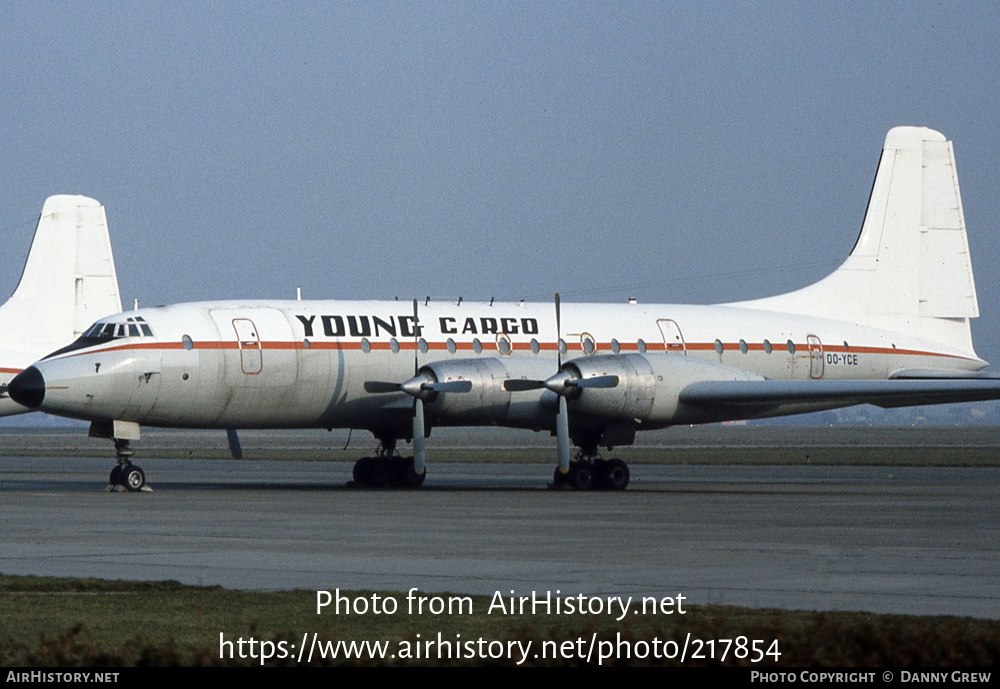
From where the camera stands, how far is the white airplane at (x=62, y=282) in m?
44.9

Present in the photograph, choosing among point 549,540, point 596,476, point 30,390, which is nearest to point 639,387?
point 596,476

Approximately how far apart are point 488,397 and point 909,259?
14.6m

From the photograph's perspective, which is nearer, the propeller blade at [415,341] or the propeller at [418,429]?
the propeller at [418,429]

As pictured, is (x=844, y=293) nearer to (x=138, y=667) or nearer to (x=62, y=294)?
(x=62, y=294)

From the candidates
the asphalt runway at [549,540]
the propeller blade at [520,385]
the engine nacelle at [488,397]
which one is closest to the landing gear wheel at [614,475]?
the asphalt runway at [549,540]

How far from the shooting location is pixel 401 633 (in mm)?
10883

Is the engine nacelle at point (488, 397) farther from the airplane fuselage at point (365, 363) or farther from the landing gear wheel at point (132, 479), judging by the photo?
the landing gear wheel at point (132, 479)

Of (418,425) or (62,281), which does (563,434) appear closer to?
(418,425)

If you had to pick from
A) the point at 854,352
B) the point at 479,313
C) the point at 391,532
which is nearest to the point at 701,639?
the point at 391,532

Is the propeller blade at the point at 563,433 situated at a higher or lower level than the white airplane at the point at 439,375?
lower

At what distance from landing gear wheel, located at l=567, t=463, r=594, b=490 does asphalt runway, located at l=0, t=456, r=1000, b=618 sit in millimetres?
1035

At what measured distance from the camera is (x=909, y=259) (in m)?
39.9

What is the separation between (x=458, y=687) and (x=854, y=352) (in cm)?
3153

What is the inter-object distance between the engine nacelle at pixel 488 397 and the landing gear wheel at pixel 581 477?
4.03 ft
